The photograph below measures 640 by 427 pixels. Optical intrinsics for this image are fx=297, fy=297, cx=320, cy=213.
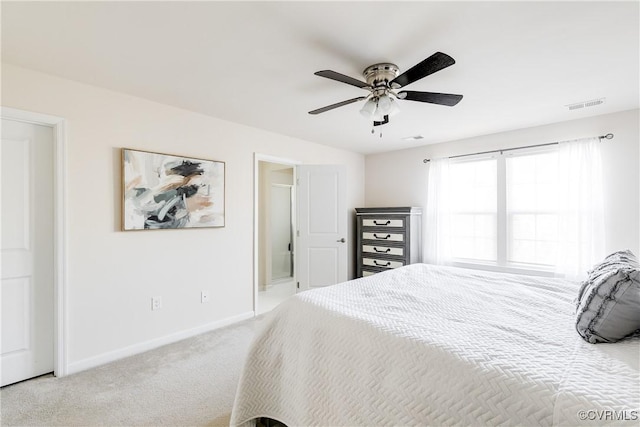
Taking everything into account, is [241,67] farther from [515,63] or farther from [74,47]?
[515,63]

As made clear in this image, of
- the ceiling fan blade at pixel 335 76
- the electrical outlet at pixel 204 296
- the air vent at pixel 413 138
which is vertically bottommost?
the electrical outlet at pixel 204 296

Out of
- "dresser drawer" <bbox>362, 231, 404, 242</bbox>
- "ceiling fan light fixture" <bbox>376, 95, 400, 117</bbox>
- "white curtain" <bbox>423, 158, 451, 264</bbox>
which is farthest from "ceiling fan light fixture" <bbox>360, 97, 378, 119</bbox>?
"white curtain" <bbox>423, 158, 451, 264</bbox>

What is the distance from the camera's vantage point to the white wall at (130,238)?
7.80 feet

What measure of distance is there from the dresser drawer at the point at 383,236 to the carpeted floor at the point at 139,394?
258 centimetres

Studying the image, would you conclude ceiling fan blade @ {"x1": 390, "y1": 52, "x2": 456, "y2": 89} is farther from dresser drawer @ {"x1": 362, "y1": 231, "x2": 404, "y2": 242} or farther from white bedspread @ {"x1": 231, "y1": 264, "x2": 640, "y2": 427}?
dresser drawer @ {"x1": 362, "y1": 231, "x2": 404, "y2": 242}

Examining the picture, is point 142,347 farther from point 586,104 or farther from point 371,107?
point 586,104

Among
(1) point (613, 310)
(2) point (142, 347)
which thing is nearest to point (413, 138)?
(1) point (613, 310)

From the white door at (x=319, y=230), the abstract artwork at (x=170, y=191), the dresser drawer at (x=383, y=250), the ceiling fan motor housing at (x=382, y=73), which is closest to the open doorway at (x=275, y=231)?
the white door at (x=319, y=230)

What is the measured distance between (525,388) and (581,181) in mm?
3299

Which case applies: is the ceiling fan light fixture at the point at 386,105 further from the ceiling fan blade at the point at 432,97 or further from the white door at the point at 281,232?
the white door at the point at 281,232

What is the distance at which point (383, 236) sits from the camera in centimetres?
447

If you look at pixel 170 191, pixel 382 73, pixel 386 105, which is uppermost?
pixel 382 73

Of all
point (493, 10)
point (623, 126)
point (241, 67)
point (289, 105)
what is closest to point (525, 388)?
point (493, 10)

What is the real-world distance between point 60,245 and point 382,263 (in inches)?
145
